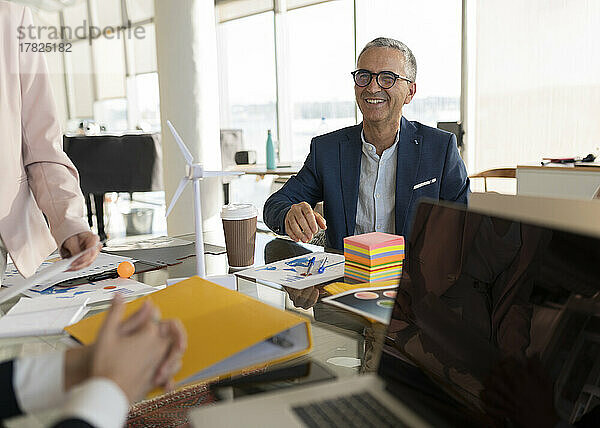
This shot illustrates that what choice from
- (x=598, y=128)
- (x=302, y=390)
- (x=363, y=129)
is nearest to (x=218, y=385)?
(x=302, y=390)

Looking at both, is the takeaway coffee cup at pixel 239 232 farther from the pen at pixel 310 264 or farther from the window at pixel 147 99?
the window at pixel 147 99

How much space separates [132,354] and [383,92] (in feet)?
5.84

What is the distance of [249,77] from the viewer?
827 cm

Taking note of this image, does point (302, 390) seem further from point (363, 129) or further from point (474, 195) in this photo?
point (363, 129)

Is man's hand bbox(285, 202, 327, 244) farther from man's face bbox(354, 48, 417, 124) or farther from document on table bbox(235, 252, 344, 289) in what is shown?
man's face bbox(354, 48, 417, 124)

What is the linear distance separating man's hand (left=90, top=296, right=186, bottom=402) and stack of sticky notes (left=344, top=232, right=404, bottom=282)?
2.88ft

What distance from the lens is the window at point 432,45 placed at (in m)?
5.66

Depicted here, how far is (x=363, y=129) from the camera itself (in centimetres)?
232

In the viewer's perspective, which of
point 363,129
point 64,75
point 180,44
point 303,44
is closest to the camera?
point 363,129

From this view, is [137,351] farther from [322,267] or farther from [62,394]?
[322,267]

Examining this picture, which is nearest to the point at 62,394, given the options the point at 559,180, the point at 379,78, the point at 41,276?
the point at 41,276

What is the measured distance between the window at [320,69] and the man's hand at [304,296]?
5.60 metres

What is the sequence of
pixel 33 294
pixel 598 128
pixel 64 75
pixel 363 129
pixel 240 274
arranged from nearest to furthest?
pixel 33 294 < pixel 240 274 < pixel 363 129 < pixel 598 128 < pixel 64 75

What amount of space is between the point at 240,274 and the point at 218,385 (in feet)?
2.36
